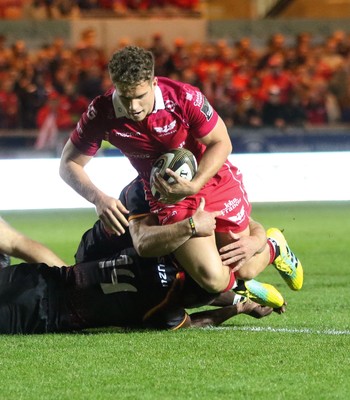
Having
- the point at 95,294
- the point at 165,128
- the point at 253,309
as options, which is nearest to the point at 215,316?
Answer: the point at 253,309

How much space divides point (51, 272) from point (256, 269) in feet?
4.14

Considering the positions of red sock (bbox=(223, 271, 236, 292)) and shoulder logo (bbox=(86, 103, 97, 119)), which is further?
shoulder logo (bbox=(86, 103, 97, 119))

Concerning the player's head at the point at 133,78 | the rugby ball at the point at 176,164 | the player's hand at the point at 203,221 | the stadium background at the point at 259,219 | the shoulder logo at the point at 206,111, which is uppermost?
the player's head at the point at 133,78

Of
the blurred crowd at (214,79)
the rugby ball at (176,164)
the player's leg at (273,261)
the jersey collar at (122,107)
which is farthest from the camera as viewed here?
the blurred crowd at (214,79)

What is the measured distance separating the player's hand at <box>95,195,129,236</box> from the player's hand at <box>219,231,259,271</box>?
2.08 ft

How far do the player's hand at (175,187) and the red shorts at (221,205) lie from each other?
0.71 feet

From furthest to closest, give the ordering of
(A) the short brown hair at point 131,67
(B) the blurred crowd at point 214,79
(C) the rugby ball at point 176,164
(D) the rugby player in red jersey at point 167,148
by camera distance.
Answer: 1. (B) the blurred crowd at point 214,79
2. (C) the rugby ball at point 176,164
3. (D) the rugby player in red jersey at point 167,148
4. (A) the short brown hair at point 131,67

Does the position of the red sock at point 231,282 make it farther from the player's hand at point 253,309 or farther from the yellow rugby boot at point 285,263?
the yellow rugby boot at point 285,263

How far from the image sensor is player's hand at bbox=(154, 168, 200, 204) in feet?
19.5

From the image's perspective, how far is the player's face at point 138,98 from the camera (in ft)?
19.3

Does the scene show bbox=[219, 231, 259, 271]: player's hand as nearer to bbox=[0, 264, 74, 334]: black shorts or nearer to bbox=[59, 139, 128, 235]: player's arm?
bbox=[59, 139, 128, 235]: player's arm

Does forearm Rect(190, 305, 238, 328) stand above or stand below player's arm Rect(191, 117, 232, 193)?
below

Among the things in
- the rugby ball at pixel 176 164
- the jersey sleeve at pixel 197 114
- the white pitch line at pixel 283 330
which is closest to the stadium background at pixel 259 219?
A: the white pitch line at pixel 283 330

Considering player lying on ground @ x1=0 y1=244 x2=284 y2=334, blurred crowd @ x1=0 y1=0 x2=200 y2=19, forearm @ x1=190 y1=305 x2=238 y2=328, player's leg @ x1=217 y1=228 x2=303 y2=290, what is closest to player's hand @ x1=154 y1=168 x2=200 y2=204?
player lying on ground @ x1=0 y1=244 x2=284 y2=334
